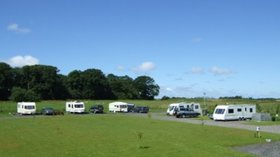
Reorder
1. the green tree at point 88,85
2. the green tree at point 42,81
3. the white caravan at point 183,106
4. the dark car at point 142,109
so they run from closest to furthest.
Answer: the white caravan at point 183,106
the dark car at point 142,109
the green tree at point 42,81
the green tree at point 88,85

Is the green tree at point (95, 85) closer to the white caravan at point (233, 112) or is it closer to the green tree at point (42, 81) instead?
the green tree at point (42, 81)

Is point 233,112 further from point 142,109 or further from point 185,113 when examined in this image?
point 142,109

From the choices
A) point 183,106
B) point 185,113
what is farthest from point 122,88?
point 185,113

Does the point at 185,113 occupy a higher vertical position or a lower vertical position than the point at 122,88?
lower

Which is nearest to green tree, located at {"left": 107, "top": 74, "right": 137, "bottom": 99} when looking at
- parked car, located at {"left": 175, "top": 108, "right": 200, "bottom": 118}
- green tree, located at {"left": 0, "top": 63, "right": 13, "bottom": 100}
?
green tree, located at {"left": 0, "top": 63, "right": 13, "bottom": 100}

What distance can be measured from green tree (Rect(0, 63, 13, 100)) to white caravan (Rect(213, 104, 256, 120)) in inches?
4007

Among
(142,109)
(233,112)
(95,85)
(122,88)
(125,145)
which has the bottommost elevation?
(125,145)

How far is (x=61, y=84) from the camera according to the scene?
16688cm

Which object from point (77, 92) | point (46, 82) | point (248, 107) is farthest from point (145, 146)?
point (77, 92)

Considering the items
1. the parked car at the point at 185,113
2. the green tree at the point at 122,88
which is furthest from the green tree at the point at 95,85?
the parked car at the point at 185,113

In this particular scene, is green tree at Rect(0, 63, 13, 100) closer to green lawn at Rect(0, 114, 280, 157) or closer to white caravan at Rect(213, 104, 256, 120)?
white caravan at Rect(213, 104, 256, 120)

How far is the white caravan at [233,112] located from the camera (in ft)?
207

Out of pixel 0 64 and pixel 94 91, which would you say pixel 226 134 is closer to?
pixel 0 64

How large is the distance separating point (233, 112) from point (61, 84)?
111m
